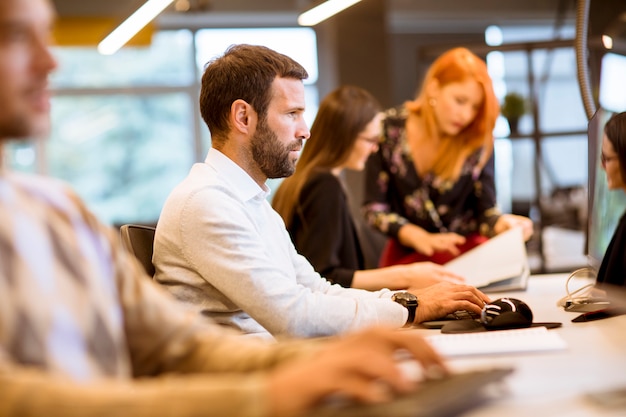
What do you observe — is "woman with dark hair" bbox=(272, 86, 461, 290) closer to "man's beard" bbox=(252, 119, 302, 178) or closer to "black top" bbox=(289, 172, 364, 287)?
"black top" bbox=(289, 172, 364, 287)

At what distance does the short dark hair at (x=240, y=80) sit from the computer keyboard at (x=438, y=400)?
3.90 feet

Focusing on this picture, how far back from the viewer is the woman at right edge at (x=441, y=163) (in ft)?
11.5

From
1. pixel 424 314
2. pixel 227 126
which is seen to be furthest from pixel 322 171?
pixel 424 314

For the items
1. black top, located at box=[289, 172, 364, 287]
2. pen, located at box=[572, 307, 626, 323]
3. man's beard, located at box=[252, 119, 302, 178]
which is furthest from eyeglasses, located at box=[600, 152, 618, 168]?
black top, located at box=[289, 172, 364, 287]

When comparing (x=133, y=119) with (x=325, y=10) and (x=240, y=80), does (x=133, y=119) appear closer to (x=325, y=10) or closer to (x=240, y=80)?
(x=325, y=10)

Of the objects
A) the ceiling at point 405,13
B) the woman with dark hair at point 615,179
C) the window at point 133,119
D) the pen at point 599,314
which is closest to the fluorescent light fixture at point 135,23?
the ceiling at point 405,13

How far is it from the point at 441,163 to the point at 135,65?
8029mm

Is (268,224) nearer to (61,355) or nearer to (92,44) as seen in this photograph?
(61,355)

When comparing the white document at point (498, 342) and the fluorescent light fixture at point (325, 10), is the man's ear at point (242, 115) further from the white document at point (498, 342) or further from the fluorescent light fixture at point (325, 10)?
the fluorescent light fixture at point (325, 10)

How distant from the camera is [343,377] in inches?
35.9

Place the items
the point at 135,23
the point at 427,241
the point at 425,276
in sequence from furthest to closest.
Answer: the point at 135,23 → the point at 427,241 → the point at 425,276

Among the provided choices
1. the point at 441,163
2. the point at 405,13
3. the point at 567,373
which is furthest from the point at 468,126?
the point at 405,13

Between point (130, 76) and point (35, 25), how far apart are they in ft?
33.8

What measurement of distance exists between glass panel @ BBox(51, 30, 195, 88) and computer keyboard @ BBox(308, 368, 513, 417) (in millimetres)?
10252
